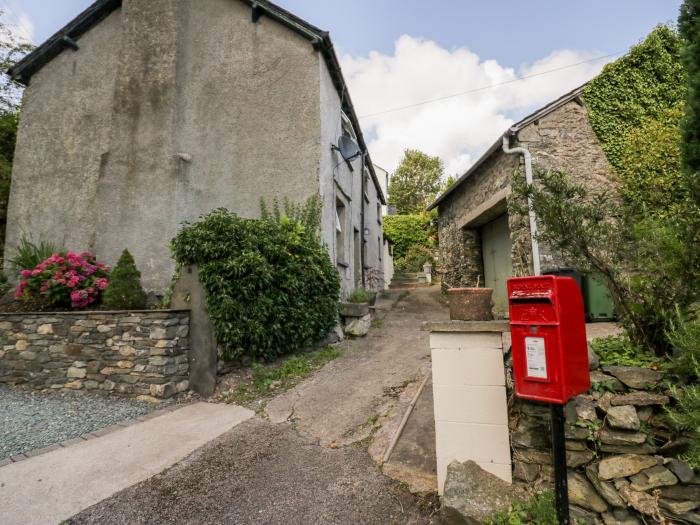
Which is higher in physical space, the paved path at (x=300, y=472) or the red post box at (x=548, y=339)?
the red post box at (x=548, y=339)

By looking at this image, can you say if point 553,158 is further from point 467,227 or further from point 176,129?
point 176,129

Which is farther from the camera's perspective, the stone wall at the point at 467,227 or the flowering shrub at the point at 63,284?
the stone wall at the point at 467,227

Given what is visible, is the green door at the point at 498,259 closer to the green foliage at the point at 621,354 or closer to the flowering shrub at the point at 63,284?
the green foliage at the point at 621,354

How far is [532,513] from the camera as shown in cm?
211

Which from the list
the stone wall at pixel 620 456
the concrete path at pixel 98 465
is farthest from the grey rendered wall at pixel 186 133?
the stone wall at pixel 620 456

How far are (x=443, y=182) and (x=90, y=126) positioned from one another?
26979mm

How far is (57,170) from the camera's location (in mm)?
8758

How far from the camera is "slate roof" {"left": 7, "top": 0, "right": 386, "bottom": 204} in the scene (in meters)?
7.31

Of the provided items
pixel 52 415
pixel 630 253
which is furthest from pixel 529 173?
pixel 52 415

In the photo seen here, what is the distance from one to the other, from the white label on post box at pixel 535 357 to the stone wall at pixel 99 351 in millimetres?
4724

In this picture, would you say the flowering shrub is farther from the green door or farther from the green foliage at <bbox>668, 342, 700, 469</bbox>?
the green door

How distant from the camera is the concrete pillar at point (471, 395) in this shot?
2371mm

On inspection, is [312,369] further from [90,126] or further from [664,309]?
[90,126]

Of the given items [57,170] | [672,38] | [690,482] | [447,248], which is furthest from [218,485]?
[672,38]
